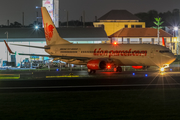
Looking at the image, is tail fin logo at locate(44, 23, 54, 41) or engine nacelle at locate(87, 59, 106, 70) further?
tail fin logo at locate(44, 23, 54, 41)

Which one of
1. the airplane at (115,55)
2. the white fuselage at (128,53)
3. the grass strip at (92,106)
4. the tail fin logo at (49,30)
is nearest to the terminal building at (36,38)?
the tail fin logo at (49,30)

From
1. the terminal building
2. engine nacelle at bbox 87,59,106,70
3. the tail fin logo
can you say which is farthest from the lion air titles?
the terminal building

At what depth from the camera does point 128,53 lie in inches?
1337

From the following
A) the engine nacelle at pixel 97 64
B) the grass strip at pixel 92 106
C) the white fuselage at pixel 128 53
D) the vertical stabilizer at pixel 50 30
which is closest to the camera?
the grass strip at pixel 92 106

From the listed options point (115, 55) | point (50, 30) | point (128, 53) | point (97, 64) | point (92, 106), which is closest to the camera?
point (92, 106)

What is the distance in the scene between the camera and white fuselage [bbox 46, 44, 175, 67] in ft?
107

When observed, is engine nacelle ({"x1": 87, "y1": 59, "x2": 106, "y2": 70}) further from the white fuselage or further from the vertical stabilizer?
the vertical stabilizer

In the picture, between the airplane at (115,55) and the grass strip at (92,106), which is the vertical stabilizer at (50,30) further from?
the grass strip at (92,106)

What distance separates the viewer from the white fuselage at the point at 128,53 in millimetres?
32531

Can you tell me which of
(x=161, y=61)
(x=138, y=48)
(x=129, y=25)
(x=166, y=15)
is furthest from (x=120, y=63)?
(x=166, y=15)

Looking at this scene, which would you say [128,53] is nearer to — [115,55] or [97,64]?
[115,55]

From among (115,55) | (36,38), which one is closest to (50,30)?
(115,55)

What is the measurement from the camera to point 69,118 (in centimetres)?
1108

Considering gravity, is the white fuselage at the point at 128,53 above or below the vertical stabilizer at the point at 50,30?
below
